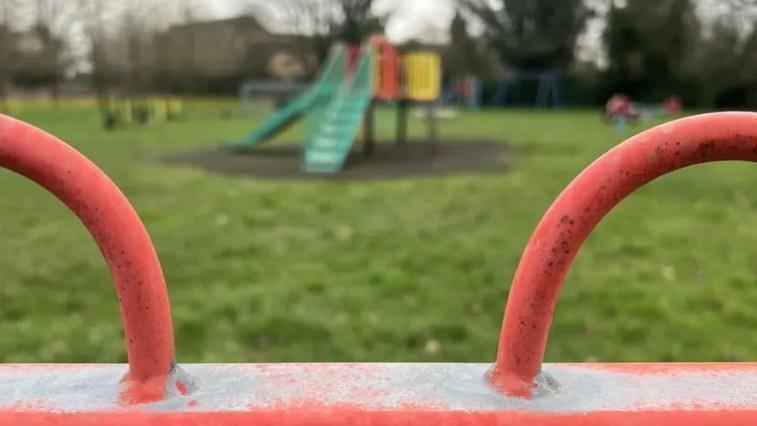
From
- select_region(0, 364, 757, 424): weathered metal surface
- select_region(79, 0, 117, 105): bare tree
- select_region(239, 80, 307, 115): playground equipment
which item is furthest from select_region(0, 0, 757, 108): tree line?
select_region(0, 364, 757, 424): weathered metal surface

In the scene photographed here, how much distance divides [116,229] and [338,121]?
10.9 m

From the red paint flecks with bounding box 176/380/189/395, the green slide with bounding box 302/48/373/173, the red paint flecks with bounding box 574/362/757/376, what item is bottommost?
the green slide with bounding box 302/48/373/173

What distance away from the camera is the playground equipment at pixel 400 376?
963 millimetres

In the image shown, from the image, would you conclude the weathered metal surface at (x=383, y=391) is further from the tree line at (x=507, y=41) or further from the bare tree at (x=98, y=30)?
the bare tree at (x=98, y=30)

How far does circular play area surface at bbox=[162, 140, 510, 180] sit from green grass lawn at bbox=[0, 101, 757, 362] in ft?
5.69

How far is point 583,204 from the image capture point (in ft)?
3.25

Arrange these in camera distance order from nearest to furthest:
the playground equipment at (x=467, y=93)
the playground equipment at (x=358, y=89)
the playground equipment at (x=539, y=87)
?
the playground equipment at (x=358, y=89), the playground equipment at (x=539, y=87), the playground equipment at (x=467, y=93)

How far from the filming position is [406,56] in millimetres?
13516

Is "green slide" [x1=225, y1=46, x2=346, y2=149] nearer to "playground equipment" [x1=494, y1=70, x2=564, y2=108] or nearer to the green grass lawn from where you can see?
the green grass lawn

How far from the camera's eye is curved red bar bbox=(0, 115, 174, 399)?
37.0 inches

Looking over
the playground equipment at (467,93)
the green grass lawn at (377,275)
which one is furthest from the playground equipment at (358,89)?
the playground equipment at (467,93)

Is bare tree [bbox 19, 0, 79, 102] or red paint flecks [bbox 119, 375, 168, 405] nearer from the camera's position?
red paint flecks [bbox 119, 375, 168, 405]

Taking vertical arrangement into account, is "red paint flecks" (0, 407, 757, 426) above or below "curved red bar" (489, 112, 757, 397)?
below

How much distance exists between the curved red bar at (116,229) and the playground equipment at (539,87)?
34.4m
